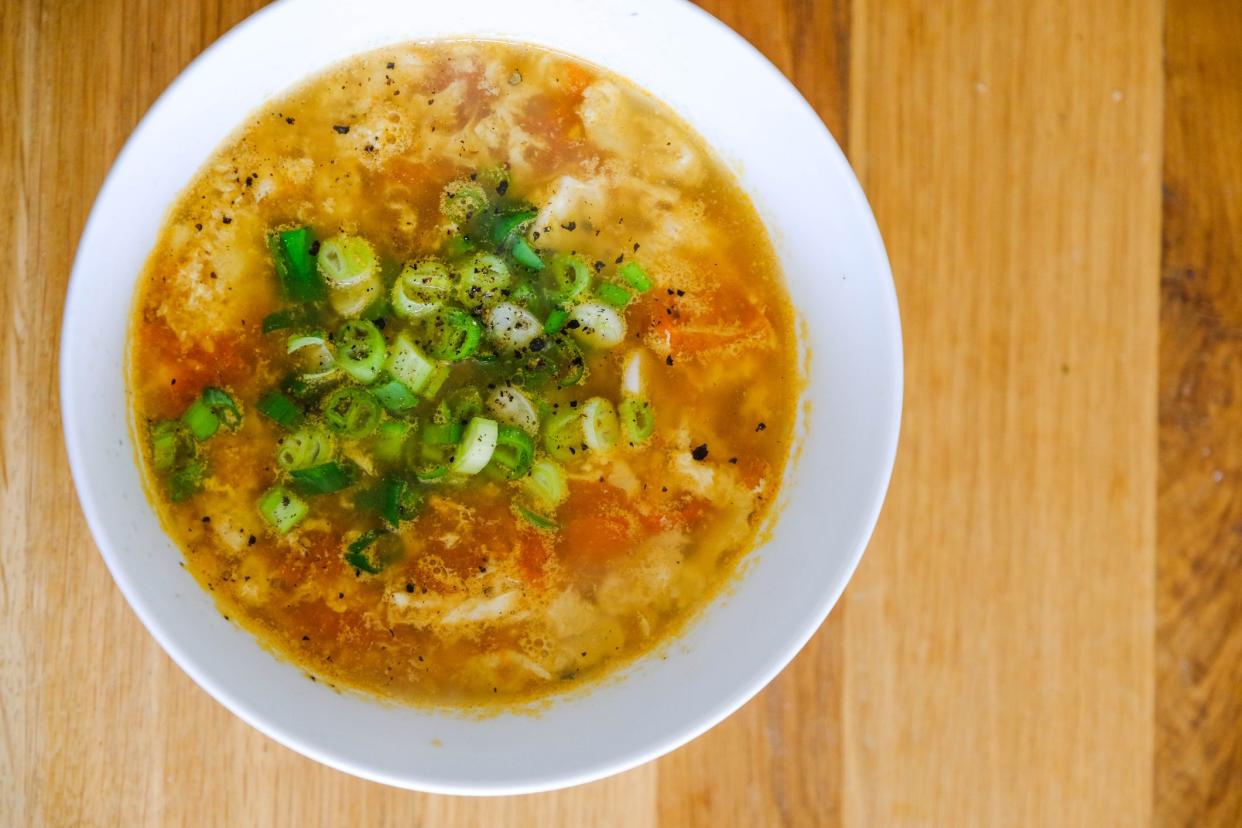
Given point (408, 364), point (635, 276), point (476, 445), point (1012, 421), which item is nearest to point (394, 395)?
point (408, 364)

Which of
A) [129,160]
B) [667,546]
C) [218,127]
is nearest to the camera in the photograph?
[129,160]

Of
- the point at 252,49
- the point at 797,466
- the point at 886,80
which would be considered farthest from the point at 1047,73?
the point at 252,49

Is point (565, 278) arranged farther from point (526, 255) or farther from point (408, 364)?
point (408, 364)

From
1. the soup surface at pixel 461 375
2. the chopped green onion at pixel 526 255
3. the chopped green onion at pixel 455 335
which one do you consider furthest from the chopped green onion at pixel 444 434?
the chopped green onion at pixel 526 255

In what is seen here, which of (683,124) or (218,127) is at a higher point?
(683,124)

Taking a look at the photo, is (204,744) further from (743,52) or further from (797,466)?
(743,52)

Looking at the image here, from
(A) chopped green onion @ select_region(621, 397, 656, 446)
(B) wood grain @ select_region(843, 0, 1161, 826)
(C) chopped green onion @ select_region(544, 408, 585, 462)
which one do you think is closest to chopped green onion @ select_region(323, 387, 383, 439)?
(C) chopped green onion @ select_region(544, 408, 585, 462)

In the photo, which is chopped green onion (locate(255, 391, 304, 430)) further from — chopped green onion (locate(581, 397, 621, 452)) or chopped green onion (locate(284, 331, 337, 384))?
chopped green onion (locate(581, 397, 621, 452))
